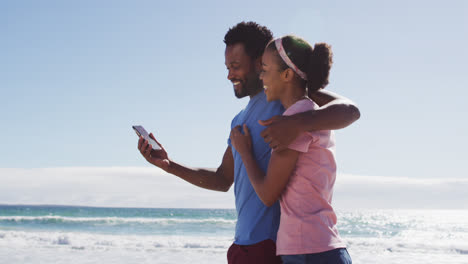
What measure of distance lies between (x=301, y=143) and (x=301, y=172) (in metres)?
0.10

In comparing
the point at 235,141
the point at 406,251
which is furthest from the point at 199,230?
the point at 235,141

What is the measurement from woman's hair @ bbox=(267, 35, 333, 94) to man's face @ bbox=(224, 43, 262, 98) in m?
0.33

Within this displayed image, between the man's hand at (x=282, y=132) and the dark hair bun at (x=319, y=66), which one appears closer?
the man's hand at (x=282, y=132)

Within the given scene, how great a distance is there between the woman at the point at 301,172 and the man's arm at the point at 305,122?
0.19 feet

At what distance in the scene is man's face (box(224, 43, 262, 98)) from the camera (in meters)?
2.00

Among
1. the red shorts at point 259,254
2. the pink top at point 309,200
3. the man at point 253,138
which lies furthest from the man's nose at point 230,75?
the red shorts at point 259,254

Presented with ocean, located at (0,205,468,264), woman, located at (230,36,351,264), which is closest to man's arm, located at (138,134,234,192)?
woman, located at (230,36,351,264)

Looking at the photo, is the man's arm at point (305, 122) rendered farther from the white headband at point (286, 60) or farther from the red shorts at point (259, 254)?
the red shorts at point (259, 254)

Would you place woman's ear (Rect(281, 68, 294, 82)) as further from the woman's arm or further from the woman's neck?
the woman's arm

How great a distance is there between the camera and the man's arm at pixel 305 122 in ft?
4.82

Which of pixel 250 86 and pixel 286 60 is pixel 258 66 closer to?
pixel 250 86

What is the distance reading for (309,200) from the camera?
153 centimetres

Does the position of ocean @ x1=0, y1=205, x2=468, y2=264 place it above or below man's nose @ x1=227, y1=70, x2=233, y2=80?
below

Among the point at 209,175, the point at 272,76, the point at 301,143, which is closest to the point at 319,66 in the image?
the point at 272,76
